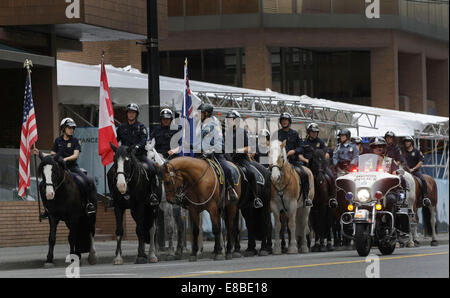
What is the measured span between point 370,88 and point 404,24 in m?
4.59

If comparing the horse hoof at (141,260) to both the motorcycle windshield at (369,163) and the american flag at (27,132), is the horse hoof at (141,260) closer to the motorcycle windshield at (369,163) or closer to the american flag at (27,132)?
the american flag at (27,132)

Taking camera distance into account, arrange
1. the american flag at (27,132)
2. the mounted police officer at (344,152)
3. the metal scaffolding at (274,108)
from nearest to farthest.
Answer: the american flag at (27,132) < the mounted police officer at (344,152) < the metal scaffolding at (274,108)

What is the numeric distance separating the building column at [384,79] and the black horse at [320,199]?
106 ft

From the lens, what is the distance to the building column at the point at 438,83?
62.9 meters

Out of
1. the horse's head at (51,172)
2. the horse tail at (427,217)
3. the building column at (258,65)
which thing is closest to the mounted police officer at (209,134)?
the horse's head at (51,172)

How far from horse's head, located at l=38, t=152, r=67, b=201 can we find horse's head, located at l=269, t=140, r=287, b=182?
4583mm

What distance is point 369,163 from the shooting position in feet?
66.8

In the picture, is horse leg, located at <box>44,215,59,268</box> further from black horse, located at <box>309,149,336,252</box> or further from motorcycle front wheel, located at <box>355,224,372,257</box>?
black horse, located at <box>309,149,336,252</box>

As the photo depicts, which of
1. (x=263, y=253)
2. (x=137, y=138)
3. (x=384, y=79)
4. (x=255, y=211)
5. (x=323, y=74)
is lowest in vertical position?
(x=263, y=253)

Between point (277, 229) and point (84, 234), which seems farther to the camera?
point (277, 229)

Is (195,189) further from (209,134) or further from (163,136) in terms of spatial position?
(163,136)

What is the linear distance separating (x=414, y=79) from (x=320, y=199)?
3655 centimetres

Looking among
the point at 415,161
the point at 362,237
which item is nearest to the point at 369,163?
the point at 362,237
